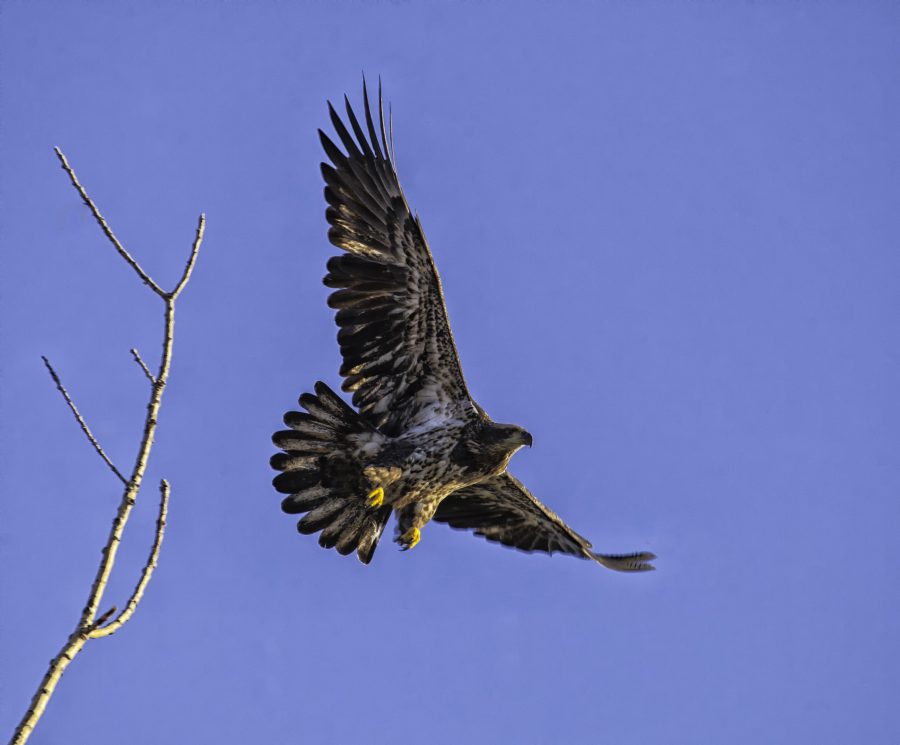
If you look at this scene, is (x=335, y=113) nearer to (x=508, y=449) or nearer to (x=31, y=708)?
(x=508, y=449)

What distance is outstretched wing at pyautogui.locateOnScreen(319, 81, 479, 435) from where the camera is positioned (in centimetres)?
799

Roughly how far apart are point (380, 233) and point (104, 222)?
11.9ft

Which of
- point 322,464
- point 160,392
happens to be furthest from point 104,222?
point 322,464

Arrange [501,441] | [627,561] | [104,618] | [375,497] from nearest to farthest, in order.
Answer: [104,618] < [375,497] < [501,441] < [627,561]

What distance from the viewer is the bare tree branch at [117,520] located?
3.80m

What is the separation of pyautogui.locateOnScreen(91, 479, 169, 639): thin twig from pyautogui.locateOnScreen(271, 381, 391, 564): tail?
3101mm

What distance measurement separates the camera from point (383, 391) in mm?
8188

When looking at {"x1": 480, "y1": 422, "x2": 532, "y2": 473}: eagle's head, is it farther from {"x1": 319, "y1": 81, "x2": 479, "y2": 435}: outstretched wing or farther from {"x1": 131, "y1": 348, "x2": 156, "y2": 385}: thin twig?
{"x1": 131, "y1": 348, "x2": 156, "y2": 385}: thin twig

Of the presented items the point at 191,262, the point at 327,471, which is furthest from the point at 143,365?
the point at 327,471

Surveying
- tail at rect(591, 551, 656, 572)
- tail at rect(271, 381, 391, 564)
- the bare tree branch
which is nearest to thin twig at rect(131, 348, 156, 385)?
the bare tree branch

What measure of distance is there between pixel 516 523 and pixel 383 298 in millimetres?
2775

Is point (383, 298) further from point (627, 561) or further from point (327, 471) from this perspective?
point (627, 561)

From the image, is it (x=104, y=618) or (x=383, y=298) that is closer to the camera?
(x=104, y=618)

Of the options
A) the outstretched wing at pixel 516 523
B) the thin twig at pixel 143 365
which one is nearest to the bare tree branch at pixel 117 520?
the thin twig at pixel 143 365
